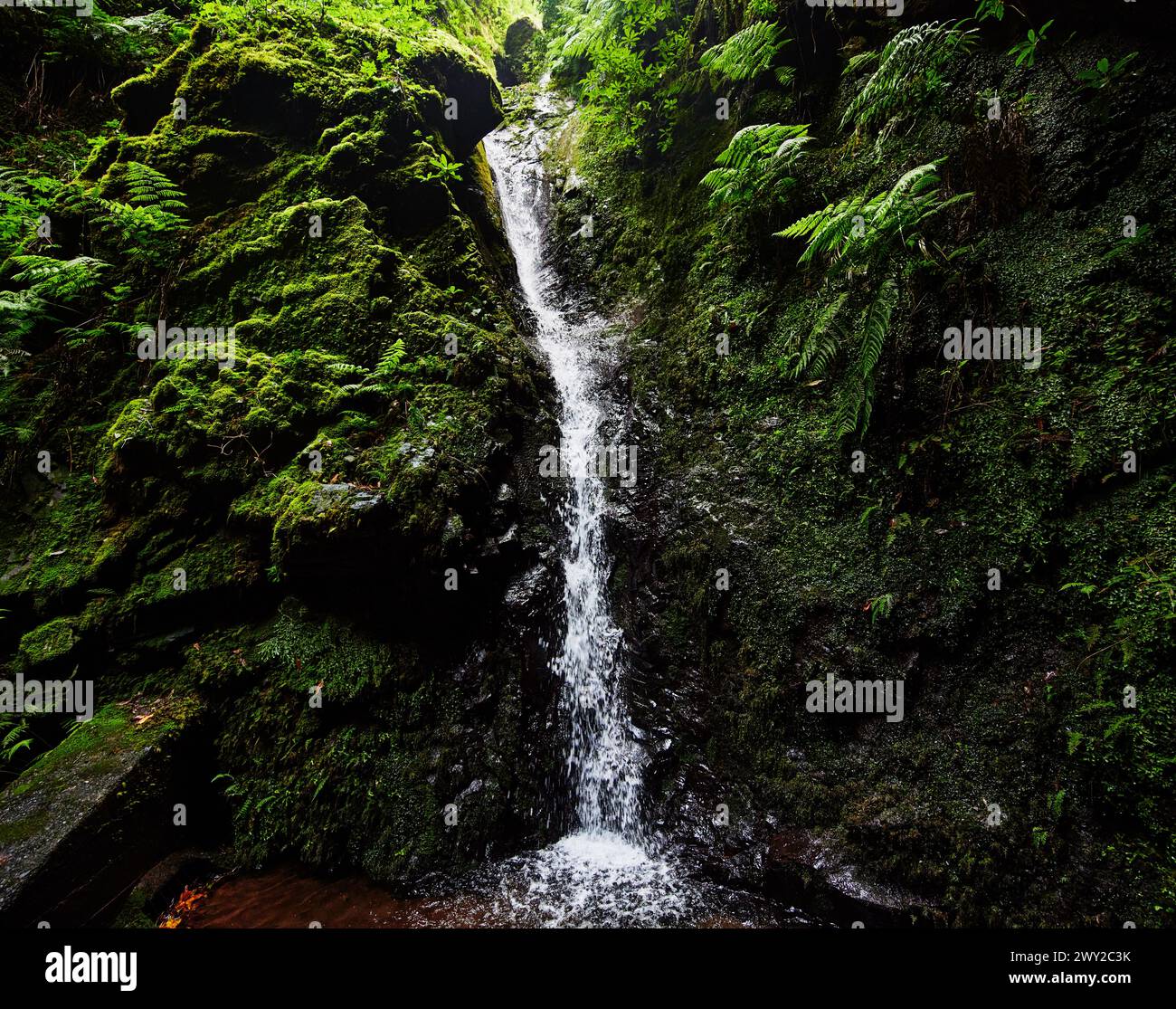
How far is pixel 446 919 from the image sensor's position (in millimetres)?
3324

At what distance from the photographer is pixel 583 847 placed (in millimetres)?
4105

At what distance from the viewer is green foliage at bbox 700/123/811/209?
15.0 ft

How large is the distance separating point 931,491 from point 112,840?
6478 millimetres

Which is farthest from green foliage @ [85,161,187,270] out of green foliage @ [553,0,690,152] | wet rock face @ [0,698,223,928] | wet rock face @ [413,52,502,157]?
green foliage @ [553,0,690,152]

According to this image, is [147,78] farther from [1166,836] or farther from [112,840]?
[1166,836]

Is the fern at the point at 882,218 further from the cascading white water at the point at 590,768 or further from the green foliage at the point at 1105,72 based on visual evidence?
the cascading white water at the point at 590,768

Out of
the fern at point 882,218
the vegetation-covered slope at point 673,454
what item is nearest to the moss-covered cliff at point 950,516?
the vegetation-covered slope at point 673,454

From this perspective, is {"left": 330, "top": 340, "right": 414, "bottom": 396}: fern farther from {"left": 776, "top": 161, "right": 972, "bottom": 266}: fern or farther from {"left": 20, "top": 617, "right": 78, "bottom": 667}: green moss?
{"left": 776, "top": 161, "right": 972, "bottom": 266}: fern

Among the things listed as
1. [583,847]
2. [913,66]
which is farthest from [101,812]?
[913,66]

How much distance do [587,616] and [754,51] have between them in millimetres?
6743

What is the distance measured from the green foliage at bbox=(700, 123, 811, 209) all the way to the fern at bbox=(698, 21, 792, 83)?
3.19 ft

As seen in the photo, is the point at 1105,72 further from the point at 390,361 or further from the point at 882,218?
the point at 390,361

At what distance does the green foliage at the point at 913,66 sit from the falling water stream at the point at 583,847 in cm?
396
